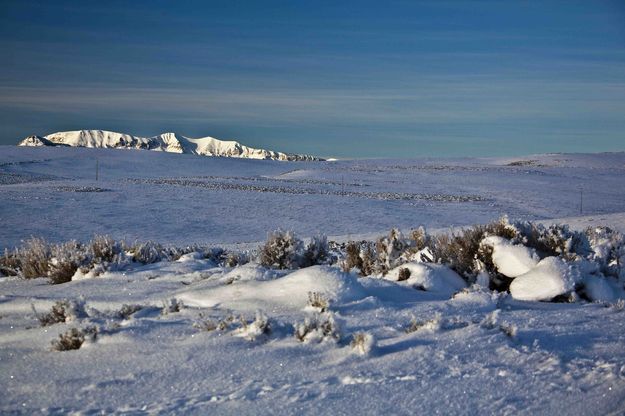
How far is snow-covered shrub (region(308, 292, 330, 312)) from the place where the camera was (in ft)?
17.4

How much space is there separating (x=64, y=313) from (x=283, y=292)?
173cm

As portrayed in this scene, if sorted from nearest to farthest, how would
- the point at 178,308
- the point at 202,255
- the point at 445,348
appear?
the point at 445,348 < the point at 178,308 < the point at 202,255

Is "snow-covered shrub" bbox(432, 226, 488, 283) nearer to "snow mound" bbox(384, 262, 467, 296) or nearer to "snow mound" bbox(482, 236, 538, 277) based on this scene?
"snow mound" bbox(482, 236, 538, 277)

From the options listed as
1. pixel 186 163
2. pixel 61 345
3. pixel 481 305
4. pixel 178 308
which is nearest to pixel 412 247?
pixel 481 305

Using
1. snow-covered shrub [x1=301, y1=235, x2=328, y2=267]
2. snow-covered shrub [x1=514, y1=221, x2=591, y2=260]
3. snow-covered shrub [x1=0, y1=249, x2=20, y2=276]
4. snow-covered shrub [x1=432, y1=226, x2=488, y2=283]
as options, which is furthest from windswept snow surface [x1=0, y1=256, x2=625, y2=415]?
snow-covered shrub [x1=0, y1=249, x2=20, y2=276]

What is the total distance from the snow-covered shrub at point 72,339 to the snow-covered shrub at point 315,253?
3522 millimetres

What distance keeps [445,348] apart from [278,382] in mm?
1141

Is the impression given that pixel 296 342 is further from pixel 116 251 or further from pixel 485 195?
pixel 485 195

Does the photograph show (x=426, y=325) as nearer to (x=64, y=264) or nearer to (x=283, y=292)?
(x=283, y=292)

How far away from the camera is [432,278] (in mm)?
6453

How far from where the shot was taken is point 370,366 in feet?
13.8

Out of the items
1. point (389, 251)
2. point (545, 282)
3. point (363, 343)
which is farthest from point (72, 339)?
point (545, 282)

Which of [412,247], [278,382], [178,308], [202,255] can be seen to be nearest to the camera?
[278,382]

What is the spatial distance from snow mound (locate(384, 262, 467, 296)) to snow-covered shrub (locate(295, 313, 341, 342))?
1.80 metres
